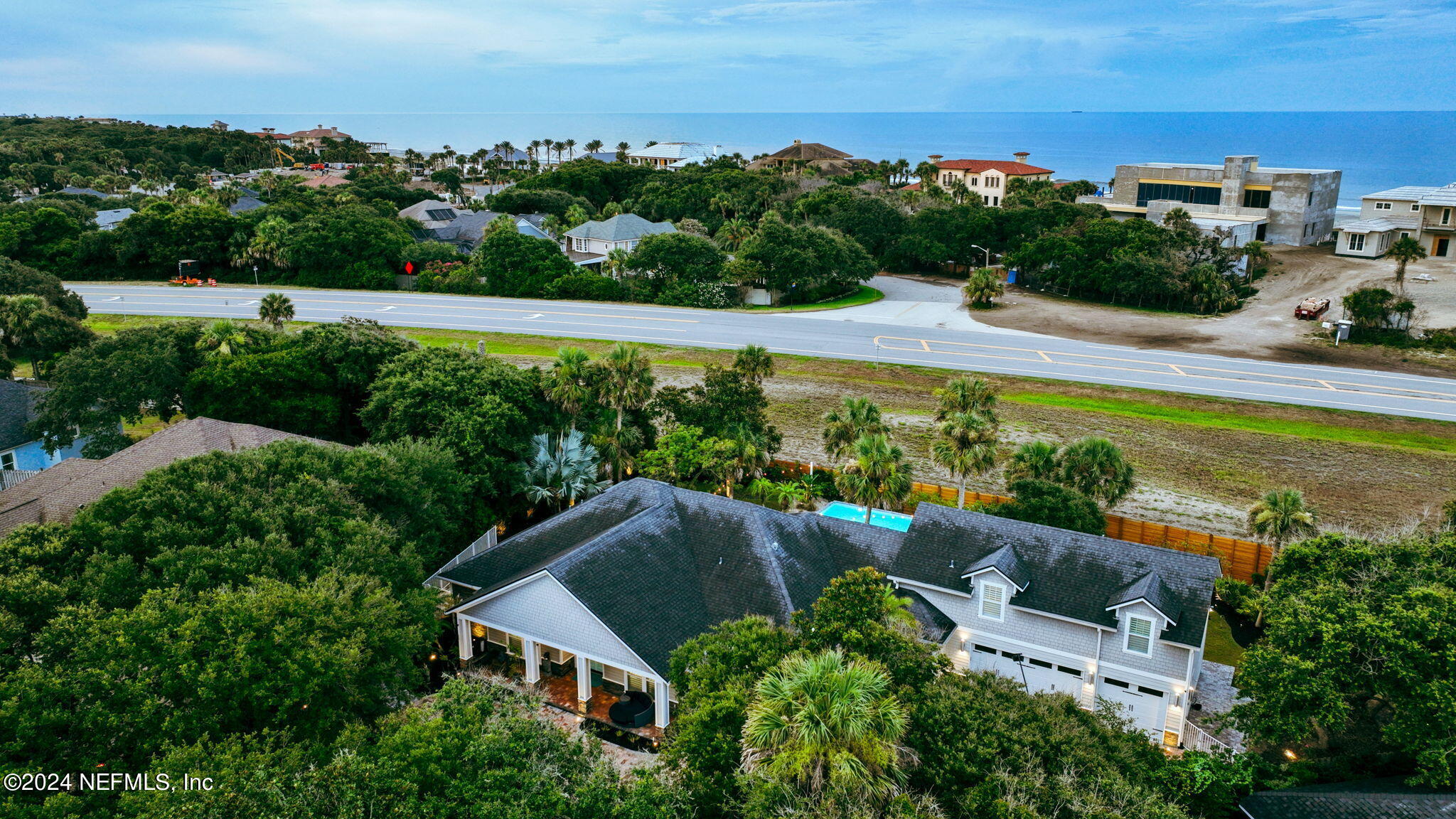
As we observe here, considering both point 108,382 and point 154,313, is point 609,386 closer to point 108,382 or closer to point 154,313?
point 108,382

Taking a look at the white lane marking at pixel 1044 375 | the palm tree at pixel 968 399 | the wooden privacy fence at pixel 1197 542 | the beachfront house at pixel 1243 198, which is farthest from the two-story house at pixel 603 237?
the wooden privacy fence at pixel 1197 542

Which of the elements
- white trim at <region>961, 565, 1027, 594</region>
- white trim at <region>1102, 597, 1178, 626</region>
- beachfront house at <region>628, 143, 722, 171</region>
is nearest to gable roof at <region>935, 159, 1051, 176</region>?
beachfront house at <region>628, 143, 722, 171</region>

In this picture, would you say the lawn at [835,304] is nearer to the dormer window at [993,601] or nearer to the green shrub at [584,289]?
the green shrub at [584,289]

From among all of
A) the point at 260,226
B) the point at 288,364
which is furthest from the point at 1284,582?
the point at 260,226

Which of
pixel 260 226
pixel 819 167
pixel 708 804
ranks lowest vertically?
pixel 708 804

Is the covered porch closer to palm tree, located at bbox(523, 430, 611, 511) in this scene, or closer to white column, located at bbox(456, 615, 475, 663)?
white column, located at bbox(456, 615, 475, 663)

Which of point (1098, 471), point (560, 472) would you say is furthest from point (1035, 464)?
point (560, 472)

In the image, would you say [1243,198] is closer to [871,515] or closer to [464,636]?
[871,515]
